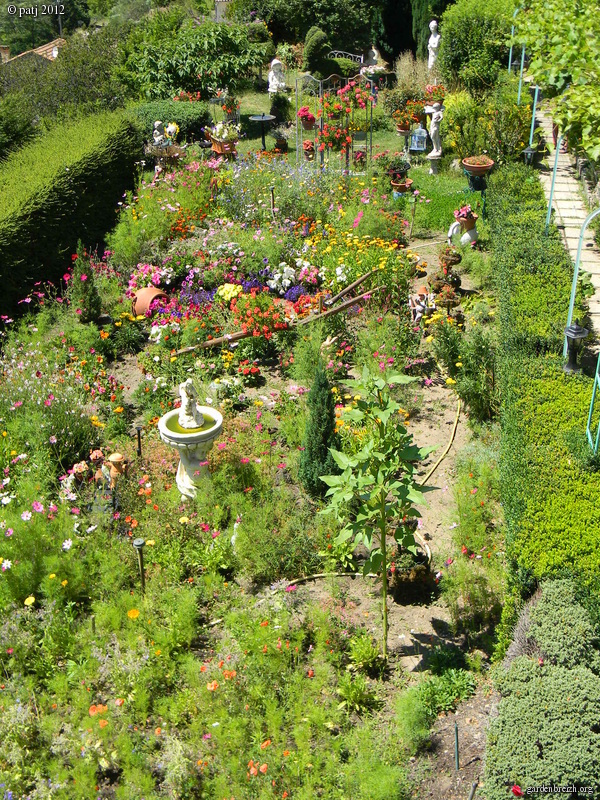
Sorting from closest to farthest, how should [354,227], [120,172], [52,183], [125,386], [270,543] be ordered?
[270,543] → [125,386] → [354,227] → [52,183] → [120,172]

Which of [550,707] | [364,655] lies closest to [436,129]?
[364,655]

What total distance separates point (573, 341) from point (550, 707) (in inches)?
137

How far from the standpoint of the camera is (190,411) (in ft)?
23.0

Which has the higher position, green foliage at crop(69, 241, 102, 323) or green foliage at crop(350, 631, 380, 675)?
green foliage at crop(69, 241, 102, 323)

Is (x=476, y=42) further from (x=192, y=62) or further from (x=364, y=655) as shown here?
(x=364, y=655)

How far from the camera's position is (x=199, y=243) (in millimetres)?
11719

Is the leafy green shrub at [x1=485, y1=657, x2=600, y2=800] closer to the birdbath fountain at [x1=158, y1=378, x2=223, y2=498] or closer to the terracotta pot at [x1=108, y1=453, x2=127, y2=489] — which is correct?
the birdbath fountain at [x1=158, y1=378, x2=223, y2=498]

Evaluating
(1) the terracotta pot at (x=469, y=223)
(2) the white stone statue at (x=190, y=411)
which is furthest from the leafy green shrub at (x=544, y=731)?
(1) the terracotta pot at (x=469, y=223)

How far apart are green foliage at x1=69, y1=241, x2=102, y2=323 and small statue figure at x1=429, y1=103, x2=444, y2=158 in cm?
743

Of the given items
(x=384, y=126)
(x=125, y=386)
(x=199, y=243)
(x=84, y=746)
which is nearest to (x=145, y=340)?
(x=125, y=386)

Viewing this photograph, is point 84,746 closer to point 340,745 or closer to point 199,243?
point 340,745

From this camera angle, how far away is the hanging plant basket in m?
12.3

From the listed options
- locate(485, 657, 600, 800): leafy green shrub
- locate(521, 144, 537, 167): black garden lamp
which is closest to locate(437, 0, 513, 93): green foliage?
locate(521, 144, 537, 167): black garden lamp

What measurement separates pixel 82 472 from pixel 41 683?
6.55ft
